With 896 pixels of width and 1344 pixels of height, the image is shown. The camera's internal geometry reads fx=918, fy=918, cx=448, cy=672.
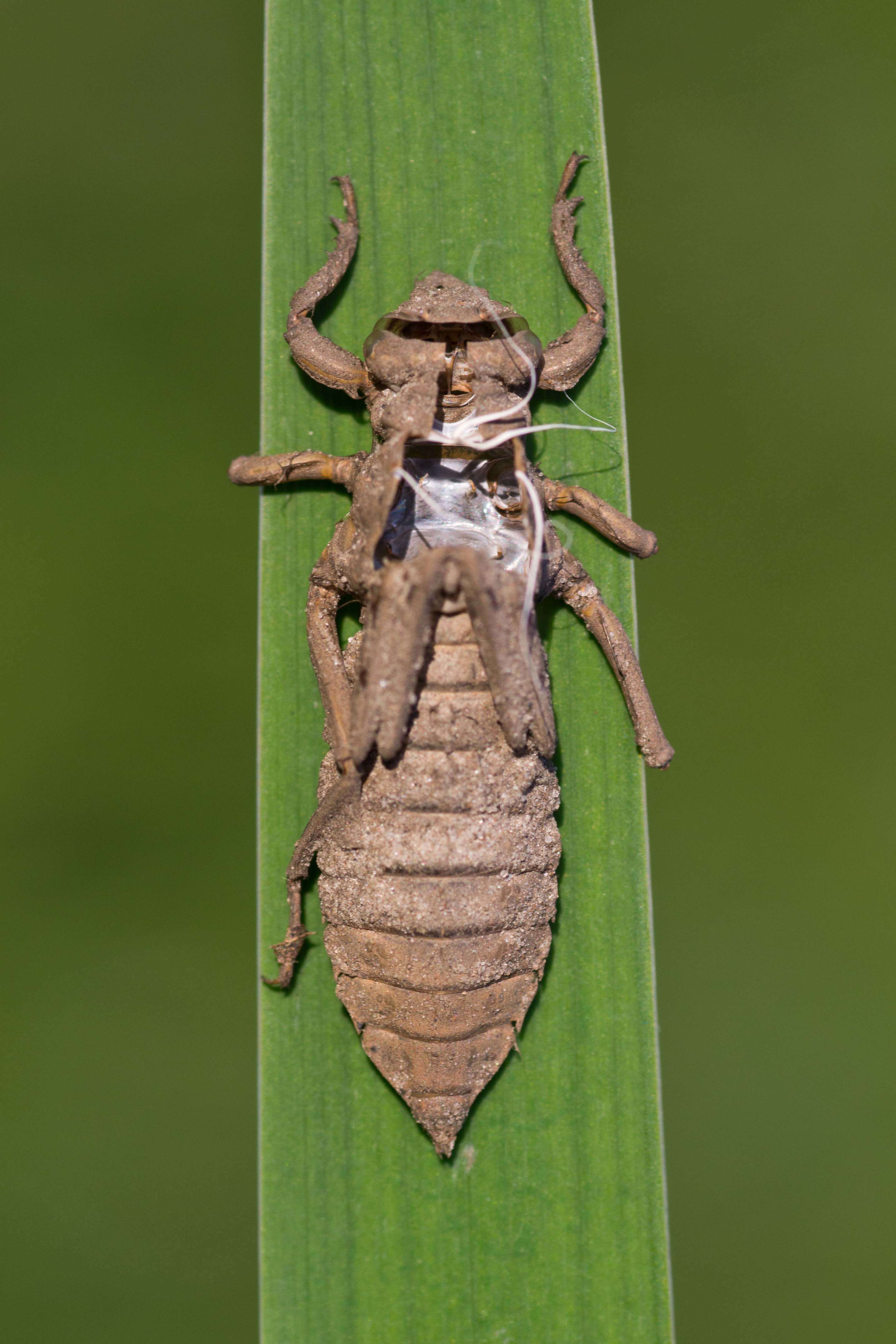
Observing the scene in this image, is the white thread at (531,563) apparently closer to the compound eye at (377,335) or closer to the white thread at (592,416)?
the white thread at (592,416)

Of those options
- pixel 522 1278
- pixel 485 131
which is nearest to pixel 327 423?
pixel 485 131

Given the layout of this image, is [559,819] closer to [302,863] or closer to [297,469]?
[302,863]

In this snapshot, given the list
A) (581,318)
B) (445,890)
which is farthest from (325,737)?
(581,318)

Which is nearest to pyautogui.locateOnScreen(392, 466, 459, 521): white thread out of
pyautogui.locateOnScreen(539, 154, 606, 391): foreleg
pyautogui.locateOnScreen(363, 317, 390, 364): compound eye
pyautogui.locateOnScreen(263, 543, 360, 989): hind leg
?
pyautogui.locateOnScreen(263, 543, 360, 989): hind leg

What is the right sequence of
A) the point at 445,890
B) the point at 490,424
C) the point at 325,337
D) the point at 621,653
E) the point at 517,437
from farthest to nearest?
the point at 325,337 → the point at 621,653 → the point at 490,424 → the point at 517,437 → the point at 445,890

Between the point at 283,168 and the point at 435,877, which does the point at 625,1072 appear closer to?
the point at 435,877

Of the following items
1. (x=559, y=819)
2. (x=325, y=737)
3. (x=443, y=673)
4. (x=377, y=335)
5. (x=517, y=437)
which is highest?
(x=377, y=335)

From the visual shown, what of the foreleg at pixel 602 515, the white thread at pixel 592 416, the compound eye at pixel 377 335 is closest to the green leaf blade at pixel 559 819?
the white thread at pixel 592 416
